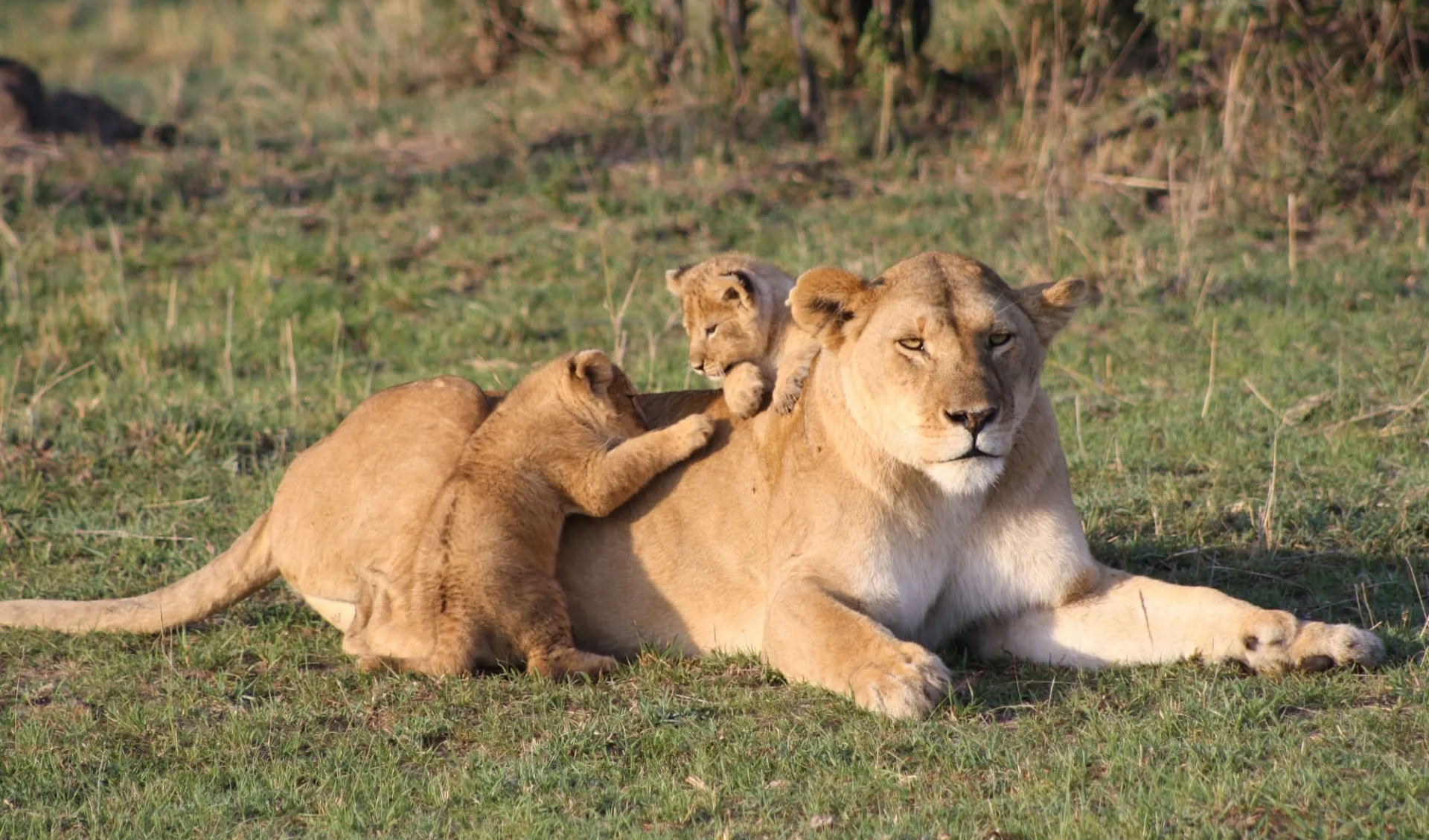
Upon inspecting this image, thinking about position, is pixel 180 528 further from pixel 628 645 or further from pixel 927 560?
pixel 927 560

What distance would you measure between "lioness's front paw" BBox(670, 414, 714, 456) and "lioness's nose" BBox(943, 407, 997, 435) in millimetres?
1003

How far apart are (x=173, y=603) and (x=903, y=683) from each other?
2.46 meters

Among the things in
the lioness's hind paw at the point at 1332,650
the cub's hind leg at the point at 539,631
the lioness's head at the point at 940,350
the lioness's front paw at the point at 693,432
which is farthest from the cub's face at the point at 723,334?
the lioness's hind paw at the point at 1332,650

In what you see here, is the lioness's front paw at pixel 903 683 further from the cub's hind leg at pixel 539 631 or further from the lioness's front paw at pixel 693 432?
the lioness's front paw at pixel 693 432

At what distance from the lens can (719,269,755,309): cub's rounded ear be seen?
222 inches

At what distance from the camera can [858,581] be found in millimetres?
4535

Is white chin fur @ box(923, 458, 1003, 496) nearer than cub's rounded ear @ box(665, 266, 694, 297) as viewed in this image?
Yes

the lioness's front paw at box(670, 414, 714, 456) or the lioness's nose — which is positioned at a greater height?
the lioness's nose

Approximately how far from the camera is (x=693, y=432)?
5004mm

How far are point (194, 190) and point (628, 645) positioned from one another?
6570 millimetres

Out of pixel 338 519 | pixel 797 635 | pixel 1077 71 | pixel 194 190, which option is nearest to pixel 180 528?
pixel 338 519

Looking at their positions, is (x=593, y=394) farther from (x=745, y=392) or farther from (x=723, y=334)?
(x=723, y=334)

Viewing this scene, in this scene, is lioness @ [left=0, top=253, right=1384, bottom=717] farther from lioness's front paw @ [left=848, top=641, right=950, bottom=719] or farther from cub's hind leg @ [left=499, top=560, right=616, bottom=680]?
cub's hind leg @ [left=499, top=560, right=616, bottom=680]

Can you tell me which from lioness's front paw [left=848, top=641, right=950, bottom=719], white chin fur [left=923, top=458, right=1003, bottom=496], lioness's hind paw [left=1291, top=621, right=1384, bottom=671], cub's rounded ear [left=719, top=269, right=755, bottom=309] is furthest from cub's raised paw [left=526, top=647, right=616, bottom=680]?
lioness's hind paw [left=1291, top=621, right=1384, bottom=671]
